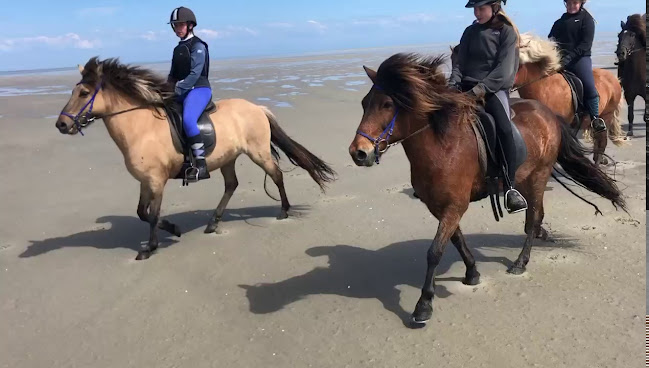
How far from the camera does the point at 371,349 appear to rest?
11.5 feet

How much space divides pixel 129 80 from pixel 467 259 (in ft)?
13.4

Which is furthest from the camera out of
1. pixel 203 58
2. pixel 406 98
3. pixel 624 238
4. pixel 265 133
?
pixel 265 133

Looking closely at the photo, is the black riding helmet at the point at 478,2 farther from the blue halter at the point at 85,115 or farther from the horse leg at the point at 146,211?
the horse leg at the point at 146,211

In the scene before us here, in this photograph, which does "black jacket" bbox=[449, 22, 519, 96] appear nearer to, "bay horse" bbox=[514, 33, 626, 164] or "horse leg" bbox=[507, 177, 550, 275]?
"horse leg" bbox=[507, 177, 550, 275]

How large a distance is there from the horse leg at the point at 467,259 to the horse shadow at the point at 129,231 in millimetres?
2709

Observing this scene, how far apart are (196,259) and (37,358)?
1904 mm

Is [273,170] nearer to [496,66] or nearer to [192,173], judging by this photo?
[192,173]

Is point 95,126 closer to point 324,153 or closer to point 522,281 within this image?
point 324,153

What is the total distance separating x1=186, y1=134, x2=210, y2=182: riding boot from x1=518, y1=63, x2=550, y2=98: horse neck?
4.34 meters

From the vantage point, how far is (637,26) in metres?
9.59

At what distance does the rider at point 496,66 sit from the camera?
12.9 ft

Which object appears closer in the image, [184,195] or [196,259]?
[196,259]

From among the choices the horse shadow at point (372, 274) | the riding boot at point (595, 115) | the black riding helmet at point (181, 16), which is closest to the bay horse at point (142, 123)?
the black riding helmet at point (181, 16)

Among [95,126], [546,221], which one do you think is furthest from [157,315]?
[95,126]
